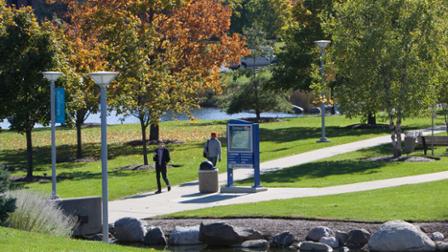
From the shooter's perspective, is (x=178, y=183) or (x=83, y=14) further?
(x=83, y=14)

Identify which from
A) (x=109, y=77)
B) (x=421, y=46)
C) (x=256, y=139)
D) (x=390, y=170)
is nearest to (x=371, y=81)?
(x=421, y=46)

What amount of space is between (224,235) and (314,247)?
2.08 metres

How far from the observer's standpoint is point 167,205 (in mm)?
25109

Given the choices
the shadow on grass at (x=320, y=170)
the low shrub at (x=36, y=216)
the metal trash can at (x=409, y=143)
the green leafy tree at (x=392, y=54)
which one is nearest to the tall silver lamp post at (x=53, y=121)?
the low shrub at (x=36, y=216)

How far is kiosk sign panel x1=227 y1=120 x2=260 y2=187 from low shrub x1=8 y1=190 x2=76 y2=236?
7714 millimetres

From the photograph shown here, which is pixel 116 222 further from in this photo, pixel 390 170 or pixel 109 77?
pixel 390 170

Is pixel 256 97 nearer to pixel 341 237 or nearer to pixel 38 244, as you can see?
pixel 341 237

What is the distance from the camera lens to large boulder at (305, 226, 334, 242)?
2020 cm

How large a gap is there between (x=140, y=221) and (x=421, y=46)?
589 inches

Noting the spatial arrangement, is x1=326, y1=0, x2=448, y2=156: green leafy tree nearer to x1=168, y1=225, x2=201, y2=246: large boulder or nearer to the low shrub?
x1=168, y1=225, x2=201, y2=246: large boulder

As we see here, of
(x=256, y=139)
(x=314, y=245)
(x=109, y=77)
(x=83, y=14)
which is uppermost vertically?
(x=83, y=14)

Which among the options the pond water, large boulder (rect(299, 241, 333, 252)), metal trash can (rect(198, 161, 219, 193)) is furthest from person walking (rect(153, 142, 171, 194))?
the pond water

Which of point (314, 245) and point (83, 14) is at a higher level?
point (83, 14)

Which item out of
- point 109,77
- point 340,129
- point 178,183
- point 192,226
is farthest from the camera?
point 340,129
